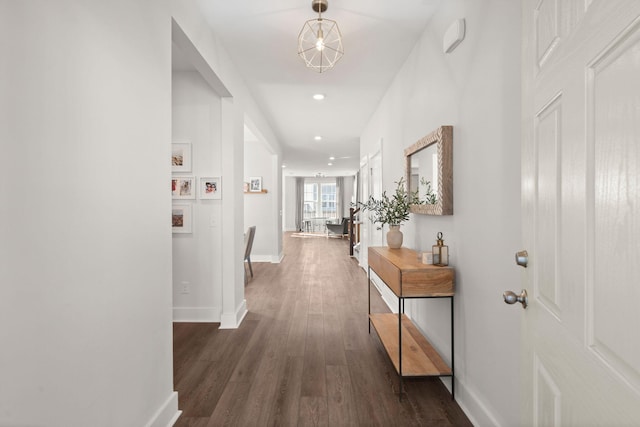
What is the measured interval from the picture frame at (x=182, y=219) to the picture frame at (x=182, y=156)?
378 millimetres

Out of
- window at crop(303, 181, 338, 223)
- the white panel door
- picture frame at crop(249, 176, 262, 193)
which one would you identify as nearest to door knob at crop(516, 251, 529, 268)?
the white panel door

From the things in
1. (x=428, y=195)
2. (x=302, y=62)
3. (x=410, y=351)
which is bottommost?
(x=410, y=351)

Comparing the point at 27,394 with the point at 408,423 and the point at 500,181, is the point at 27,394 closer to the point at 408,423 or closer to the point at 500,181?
the point at 408,423

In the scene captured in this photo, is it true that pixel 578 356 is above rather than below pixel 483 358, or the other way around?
above

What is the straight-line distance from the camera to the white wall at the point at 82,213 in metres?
0.88

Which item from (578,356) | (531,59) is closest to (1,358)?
(578,356)

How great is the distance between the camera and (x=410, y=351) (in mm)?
2336

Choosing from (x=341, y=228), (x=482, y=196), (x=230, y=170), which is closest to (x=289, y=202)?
(x=341, y=228)

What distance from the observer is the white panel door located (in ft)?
1.75

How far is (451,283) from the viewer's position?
2053mm

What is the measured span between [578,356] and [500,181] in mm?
1001

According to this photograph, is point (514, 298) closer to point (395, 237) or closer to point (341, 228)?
point (395, 237)

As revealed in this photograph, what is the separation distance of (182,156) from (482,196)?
9.26ft

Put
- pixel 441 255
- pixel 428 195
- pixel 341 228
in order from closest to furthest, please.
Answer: pixel 441 255 < pixel 428 195 < pixel 341 228
